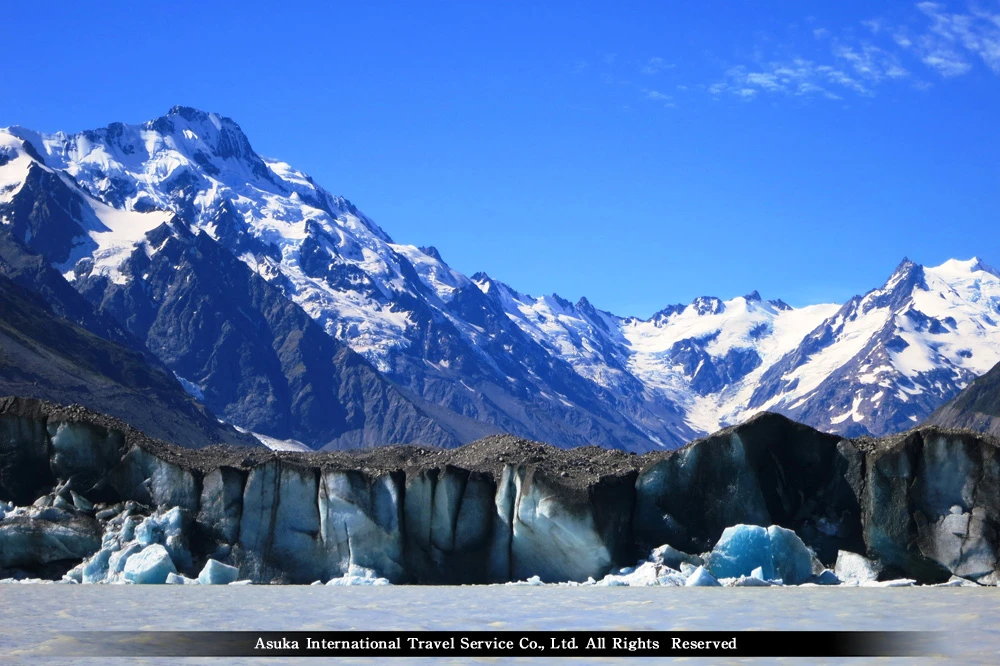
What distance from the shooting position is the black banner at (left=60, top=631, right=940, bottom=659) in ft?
69.9

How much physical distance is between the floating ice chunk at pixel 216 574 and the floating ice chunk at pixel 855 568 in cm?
2065

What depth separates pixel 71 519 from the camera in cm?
4288

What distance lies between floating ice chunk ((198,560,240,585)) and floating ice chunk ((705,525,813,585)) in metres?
16.7

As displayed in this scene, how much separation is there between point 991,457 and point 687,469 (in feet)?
33.3

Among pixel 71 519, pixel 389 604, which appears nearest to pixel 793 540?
pixel 389 604

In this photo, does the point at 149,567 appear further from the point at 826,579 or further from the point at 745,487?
the point at 826,579

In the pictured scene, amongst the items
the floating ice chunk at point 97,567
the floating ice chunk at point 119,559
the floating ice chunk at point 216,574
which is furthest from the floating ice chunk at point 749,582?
the floating ice chunk at point 97,567

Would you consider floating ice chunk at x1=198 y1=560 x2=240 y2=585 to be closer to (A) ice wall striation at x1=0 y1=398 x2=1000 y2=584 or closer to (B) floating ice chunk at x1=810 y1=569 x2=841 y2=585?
(A) ice wall striation at x1=0 y1=398 x2=1000 y2=584

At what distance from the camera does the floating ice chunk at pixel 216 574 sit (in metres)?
40.3

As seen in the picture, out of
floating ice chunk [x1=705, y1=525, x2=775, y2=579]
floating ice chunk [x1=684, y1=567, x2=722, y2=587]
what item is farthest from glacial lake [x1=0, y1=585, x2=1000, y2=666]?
floating ice chunk [x1=705, y1=525, x2=775, y2=579]

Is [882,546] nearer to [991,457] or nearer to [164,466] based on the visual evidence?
[991,457]

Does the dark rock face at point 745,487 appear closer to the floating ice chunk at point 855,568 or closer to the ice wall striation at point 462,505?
the ice wall striation at point 462,505

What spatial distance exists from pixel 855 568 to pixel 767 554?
3.50 m

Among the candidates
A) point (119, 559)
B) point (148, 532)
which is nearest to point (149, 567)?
point (119, 559)
